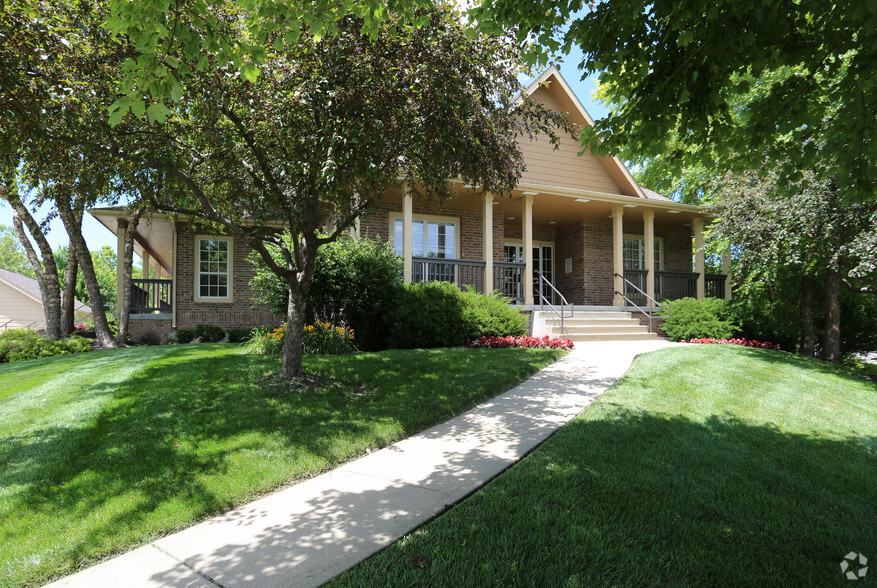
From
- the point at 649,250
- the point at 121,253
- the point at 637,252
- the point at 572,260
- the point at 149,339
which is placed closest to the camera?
the point at 149,339

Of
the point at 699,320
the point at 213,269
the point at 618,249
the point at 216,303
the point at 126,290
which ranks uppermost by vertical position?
the point at 618,249

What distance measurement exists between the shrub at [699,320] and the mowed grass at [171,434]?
7.01m

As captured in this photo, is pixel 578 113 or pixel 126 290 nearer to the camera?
pixel 126 290

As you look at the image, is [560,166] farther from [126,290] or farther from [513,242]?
[126,290]

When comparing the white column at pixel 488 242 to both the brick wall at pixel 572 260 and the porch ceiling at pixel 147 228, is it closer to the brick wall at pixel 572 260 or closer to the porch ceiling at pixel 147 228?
the brick wall at pixel 572 260

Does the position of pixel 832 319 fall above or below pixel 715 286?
below

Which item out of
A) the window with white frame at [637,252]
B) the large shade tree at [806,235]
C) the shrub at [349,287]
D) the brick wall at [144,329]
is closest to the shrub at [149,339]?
the brick wall at [144,329]

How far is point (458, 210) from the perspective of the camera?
47.8ft

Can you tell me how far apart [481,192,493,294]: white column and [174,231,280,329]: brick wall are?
22.2ft

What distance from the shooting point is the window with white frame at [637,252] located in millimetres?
17406

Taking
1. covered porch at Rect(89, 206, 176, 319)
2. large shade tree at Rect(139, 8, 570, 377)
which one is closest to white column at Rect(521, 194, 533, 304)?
large shade tree at Rect(139, 8, 570, 377)

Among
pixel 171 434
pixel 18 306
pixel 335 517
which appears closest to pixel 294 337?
pixel 171 434

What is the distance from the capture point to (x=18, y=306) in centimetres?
2684

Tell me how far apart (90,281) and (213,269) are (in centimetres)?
326
